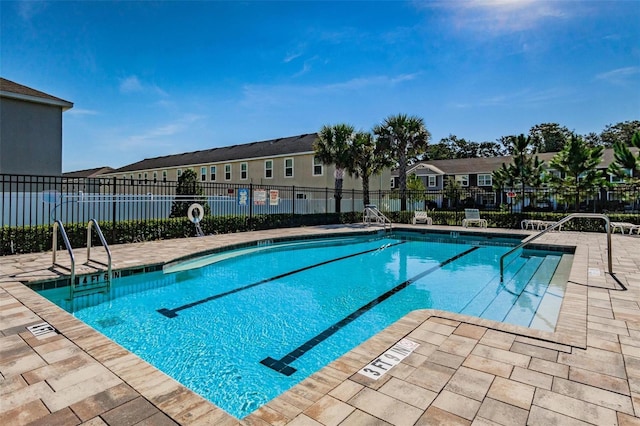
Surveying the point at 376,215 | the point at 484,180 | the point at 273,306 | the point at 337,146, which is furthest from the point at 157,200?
the point at 484,180

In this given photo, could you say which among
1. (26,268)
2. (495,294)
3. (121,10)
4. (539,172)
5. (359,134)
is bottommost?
(495,294)

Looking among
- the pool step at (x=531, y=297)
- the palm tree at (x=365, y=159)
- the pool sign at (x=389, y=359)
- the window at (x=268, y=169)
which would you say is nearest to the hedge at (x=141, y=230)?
the palm tree at (x=365, y=159)

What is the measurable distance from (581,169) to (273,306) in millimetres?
18630

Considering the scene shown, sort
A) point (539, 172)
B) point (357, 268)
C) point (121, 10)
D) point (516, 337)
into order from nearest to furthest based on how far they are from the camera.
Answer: point (516, 337)
point (357, 268)
point (121, 10)
point (539, 172)

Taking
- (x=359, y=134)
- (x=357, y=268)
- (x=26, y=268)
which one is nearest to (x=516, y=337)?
(x=357, y=268)

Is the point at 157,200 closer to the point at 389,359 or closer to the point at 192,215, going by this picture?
the point at 192,215

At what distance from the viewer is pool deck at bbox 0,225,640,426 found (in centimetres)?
194

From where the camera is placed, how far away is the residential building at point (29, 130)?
1238 centimetres

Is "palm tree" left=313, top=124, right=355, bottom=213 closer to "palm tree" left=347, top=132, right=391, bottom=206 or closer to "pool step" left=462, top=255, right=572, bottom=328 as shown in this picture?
"palm tree" left=347, top=132, right=391, bottom=206

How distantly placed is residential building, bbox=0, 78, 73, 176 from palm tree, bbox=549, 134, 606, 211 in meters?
23.6

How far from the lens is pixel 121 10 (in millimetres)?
9164

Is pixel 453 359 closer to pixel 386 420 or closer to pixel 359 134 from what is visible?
pixel 386 420

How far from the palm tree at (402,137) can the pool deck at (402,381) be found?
54.0 feet

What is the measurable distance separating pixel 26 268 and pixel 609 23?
621 inches
